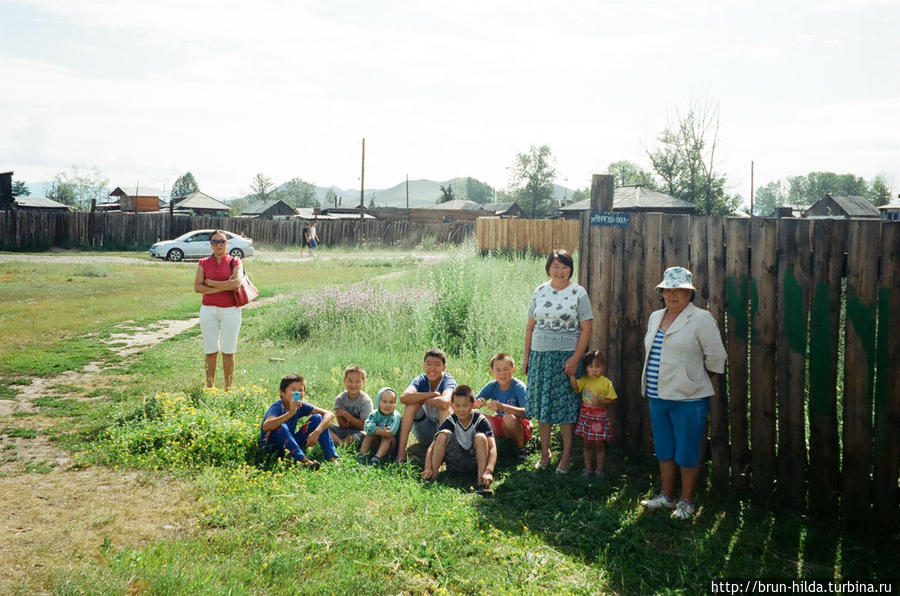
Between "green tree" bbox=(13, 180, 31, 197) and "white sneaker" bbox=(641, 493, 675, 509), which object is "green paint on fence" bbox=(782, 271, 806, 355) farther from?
"green tree" bbox=(13, 180, 31, 197)


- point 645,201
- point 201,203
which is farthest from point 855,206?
point 201,203

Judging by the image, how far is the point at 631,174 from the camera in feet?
217

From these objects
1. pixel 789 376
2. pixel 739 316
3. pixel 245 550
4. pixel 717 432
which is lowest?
pixel 245 550

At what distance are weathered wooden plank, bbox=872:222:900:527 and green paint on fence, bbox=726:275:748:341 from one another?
83 cm

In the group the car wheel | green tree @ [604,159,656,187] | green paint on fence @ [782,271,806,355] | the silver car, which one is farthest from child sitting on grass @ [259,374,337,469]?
green tree @ [604,159,656,187]

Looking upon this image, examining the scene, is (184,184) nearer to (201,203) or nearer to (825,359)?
(201,203)

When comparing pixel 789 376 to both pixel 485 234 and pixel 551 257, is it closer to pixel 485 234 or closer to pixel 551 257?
pixel 551 257

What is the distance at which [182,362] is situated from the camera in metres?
9.16

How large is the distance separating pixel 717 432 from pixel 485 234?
2004 centimetres

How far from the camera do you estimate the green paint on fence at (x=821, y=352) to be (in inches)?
175

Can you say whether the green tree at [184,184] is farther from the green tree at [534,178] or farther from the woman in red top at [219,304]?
the woman in red top at [219,304]

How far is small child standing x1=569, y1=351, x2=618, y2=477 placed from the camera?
523 centimetres

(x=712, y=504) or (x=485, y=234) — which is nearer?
(x=712, y=504)

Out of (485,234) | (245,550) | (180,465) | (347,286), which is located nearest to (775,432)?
(245,550)
